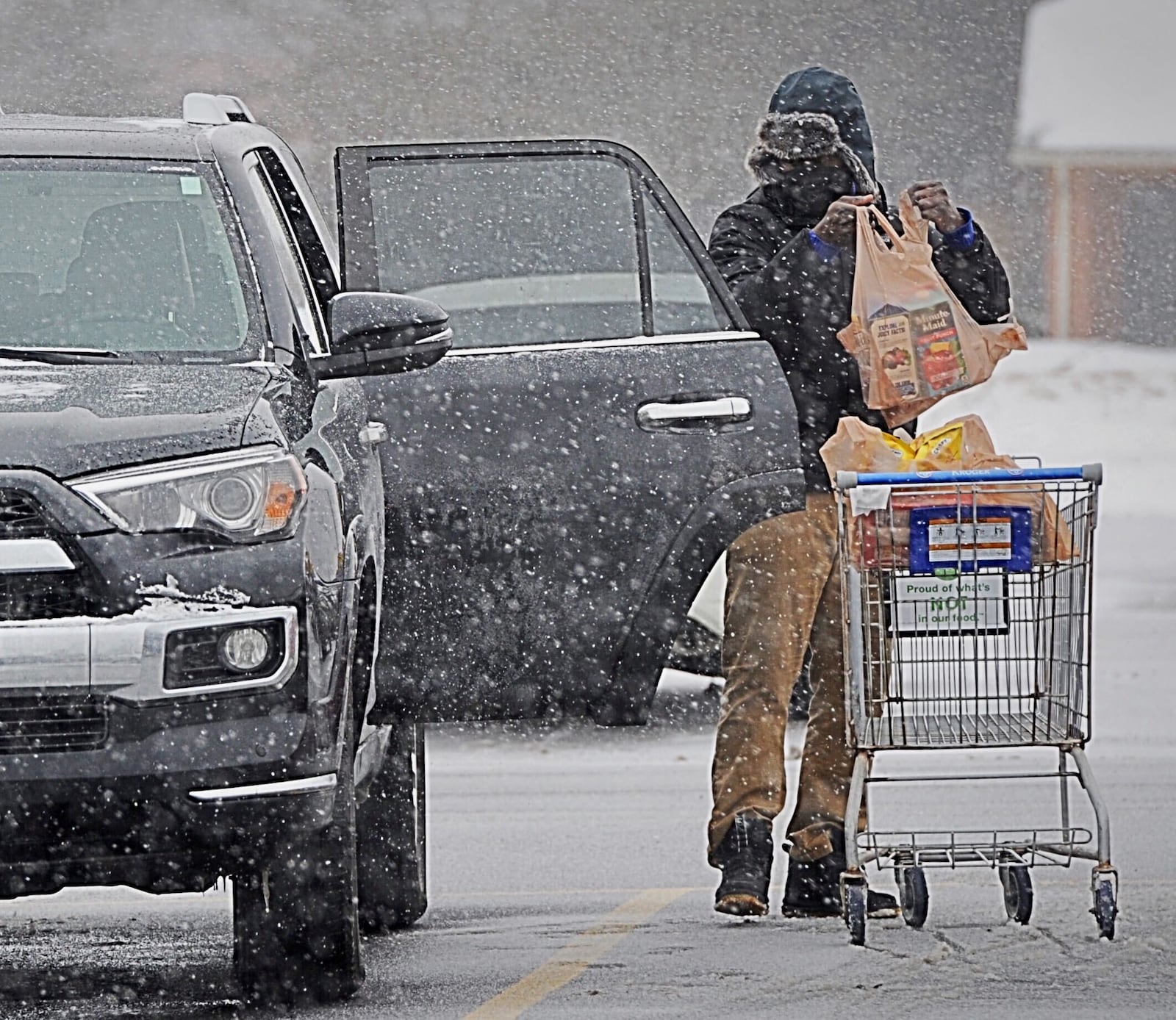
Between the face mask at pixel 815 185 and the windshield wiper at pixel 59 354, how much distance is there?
1919mm

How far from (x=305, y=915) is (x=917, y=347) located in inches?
80.6

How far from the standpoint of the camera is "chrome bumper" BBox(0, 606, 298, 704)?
14.1ft

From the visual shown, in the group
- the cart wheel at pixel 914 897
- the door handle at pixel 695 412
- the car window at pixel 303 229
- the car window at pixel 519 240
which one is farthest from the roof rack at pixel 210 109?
the cart wheel at pixel 914 897

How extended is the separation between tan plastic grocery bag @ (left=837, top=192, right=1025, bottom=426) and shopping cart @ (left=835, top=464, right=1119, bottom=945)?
49cm

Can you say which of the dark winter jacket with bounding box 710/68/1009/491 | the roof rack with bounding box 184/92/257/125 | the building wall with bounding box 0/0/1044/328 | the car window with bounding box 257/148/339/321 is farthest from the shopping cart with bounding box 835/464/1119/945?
the building wall with bounding box 0/0/1044/328

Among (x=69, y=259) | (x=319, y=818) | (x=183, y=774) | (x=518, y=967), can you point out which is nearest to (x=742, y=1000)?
(x=518, y=967)

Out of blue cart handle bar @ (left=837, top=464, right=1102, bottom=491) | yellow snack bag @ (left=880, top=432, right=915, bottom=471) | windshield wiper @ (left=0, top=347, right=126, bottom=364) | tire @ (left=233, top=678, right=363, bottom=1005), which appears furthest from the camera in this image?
yellow snack bag @ (left=880, top=432, right=915, bottom=471)

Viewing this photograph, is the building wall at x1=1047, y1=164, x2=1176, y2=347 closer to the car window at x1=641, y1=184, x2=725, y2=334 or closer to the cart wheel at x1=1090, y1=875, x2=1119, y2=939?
the car window at x1=641, y1=184, x2=725, y2=334

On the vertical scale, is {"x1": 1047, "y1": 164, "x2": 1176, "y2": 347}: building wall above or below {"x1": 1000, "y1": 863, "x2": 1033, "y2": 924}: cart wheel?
above

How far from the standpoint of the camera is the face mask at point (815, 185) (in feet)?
20.3

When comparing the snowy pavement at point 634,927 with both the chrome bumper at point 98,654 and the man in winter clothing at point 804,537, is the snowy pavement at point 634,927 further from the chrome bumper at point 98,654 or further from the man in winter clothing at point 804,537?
the chrome bumper at point 98,654

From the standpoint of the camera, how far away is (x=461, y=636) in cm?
560

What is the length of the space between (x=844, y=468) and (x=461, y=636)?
966mm

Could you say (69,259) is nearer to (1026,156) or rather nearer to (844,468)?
(844,468)
